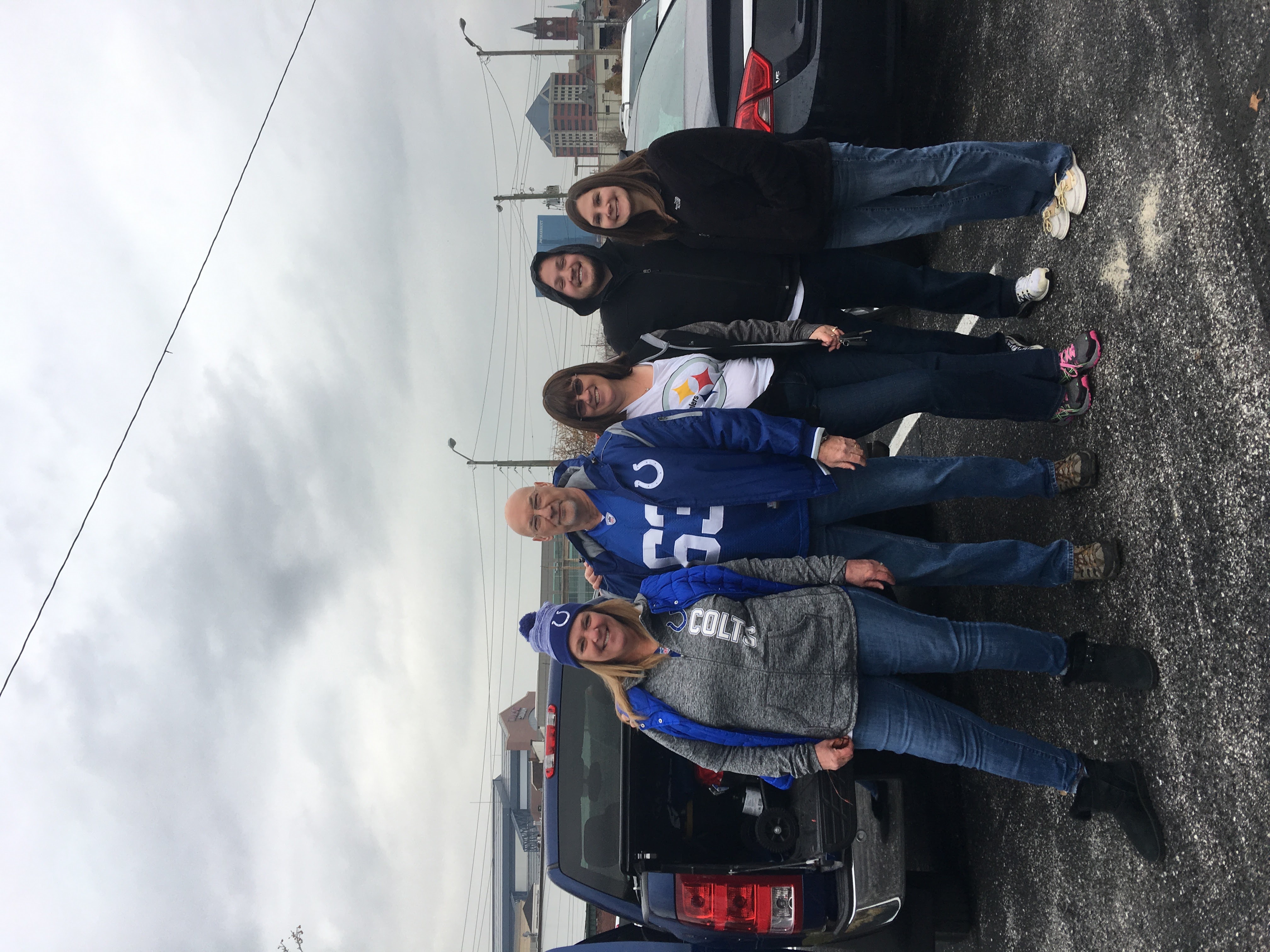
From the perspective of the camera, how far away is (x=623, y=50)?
6.45 metres

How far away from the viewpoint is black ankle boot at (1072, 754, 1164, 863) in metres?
2.44

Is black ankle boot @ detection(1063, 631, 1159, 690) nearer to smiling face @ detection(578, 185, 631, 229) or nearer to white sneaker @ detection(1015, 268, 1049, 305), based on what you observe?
white sneaker @ detection(1015, 268, 1049, 305)

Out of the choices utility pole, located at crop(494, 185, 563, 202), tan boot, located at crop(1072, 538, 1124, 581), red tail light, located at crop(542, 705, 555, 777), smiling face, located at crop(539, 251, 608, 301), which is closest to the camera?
tan boot, located at crop(1072, 538, 1124, 581)

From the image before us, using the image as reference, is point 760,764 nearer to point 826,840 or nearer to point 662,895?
point 826,840

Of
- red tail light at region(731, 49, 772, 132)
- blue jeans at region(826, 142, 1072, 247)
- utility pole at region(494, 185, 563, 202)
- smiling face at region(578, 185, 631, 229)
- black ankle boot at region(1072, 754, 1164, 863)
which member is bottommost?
black ankle boot at region(1072, 754, 1164, 863)

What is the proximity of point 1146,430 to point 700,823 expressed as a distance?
254 centimetres

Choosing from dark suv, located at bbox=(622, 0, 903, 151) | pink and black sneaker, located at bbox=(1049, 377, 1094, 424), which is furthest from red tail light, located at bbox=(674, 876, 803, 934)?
dark suv, located at bbox=(622, 0, 903, 151)

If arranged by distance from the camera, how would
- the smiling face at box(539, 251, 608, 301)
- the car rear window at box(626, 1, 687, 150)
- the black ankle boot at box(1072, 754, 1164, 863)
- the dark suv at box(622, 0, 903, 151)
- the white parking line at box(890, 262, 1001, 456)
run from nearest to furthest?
1. the black ankle boot at box(1072, 754, 1164, 863)
2. the smiling face at box(539, 251, 608, 301)
3. the dark suv at box(622, 0, 903, 151)
4. the white parking line at box(890, 262, 1001, 456)
5. the car rear window at box(626, 1, 687, 150)

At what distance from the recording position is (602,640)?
254 cm

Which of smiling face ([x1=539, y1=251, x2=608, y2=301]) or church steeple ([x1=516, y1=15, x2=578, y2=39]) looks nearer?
smiling face ([x1=539, y1=251, x2=608, y2=301])

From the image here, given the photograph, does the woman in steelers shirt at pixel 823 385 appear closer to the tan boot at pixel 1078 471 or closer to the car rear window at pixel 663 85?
the tan boot at pixel 1078 471

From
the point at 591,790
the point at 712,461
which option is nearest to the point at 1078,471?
the point at 712,461

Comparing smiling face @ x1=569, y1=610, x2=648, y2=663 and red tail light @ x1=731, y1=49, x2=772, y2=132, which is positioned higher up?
red tail light @ x1=731, y1=49, x2=772, y2=132

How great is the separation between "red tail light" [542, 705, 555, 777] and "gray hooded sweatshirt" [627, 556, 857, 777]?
1294 mm
